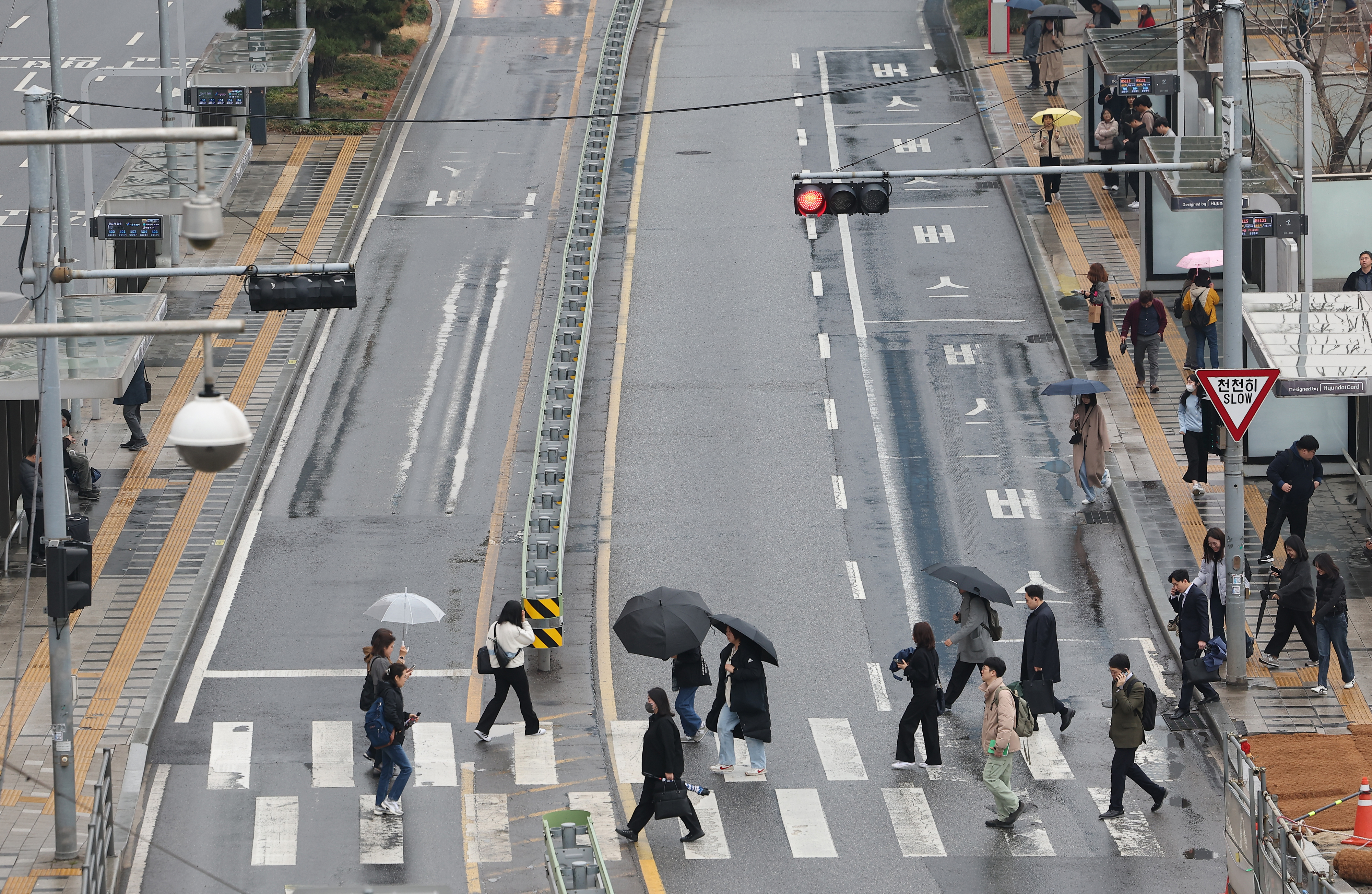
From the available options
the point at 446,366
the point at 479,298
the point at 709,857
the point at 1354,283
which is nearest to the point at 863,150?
the point at 479,298

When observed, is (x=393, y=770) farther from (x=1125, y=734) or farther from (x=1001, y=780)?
(x=1125, y=734)

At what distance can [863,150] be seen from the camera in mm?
43500

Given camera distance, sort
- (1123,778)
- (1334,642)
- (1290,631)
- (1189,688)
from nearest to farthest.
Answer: (1123,778), (1189,688), (1334,642), (1290,631)

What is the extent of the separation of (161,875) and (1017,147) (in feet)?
95.1

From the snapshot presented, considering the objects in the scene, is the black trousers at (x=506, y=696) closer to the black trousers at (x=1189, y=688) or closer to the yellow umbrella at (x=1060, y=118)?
the black trousers at (x=1189, y=688)

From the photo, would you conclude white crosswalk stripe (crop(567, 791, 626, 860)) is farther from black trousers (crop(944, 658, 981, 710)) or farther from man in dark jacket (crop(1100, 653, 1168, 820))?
man in dark jacket (crop(1100, 653, 1168, 820))

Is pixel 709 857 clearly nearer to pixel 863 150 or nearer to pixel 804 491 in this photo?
pixel 804 491

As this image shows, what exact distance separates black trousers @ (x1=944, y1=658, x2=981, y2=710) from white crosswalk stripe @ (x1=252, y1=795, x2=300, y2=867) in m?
7.00

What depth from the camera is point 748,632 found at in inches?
799


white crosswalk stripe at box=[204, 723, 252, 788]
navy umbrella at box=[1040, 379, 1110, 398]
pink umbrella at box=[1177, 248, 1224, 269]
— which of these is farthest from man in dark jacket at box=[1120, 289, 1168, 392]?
white crosswalk stripe at box=[204, 723, 252, 788]

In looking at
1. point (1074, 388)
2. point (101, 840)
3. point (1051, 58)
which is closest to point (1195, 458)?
point (1074, 388)

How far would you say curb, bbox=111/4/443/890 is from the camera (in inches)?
792

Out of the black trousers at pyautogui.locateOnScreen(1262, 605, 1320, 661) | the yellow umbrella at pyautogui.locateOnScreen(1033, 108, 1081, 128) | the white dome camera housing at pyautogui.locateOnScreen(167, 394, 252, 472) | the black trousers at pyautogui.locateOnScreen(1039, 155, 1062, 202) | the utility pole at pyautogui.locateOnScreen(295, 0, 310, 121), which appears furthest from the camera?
the utility pole at pyautogui.locateOnScreen(295, 0, 310, 121)

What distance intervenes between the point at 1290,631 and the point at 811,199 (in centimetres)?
732
